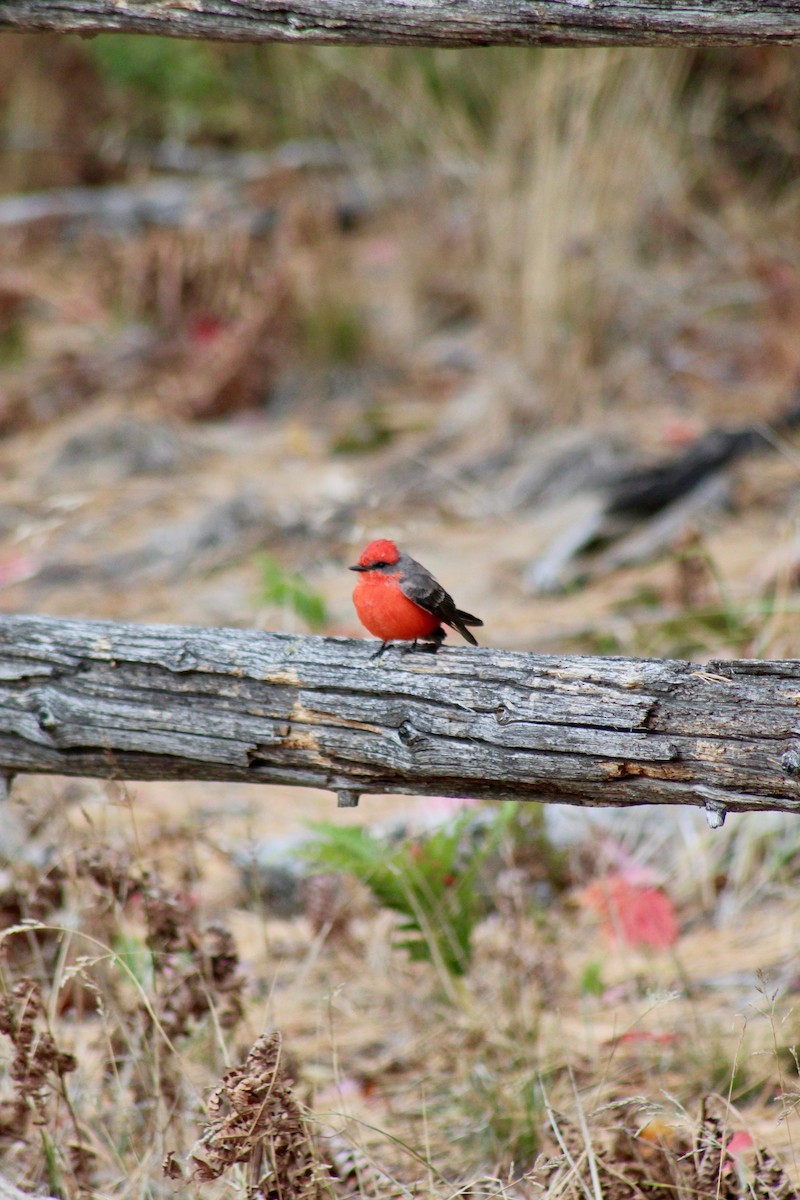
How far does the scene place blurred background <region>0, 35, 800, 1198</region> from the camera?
2906mm

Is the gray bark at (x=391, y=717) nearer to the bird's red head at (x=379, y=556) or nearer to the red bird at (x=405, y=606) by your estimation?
the red bird at (x=405, y=606)

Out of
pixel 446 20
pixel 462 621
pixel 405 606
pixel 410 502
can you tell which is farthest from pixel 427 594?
pixel 410 502

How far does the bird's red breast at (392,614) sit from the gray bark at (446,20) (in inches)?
49.3

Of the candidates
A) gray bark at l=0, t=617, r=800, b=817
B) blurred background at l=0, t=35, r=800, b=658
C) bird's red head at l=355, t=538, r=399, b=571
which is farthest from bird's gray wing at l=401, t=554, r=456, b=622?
blurred background at l=0, t=35, r=800, b=658

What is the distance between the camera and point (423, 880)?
3119 mm

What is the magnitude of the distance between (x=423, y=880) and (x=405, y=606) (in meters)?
0.71

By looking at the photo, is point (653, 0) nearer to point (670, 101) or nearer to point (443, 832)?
point (443, 832)

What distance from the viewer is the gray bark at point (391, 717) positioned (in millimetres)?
2010

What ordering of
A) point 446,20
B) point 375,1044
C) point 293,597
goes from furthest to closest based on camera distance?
1. point 293,597
2. point 375,1044
3. point 446,20

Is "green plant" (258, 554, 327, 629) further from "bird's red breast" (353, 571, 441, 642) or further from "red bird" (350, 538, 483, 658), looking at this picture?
"bird's red breast" (353, 571, 441, 642)

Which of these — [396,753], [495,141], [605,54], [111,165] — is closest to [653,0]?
[396,753]

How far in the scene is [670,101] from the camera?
7.53 meters

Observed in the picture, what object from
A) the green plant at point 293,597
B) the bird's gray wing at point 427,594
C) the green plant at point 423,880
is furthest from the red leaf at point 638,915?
the green plant at point 293,597

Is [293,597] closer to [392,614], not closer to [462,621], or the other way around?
[462,621]
